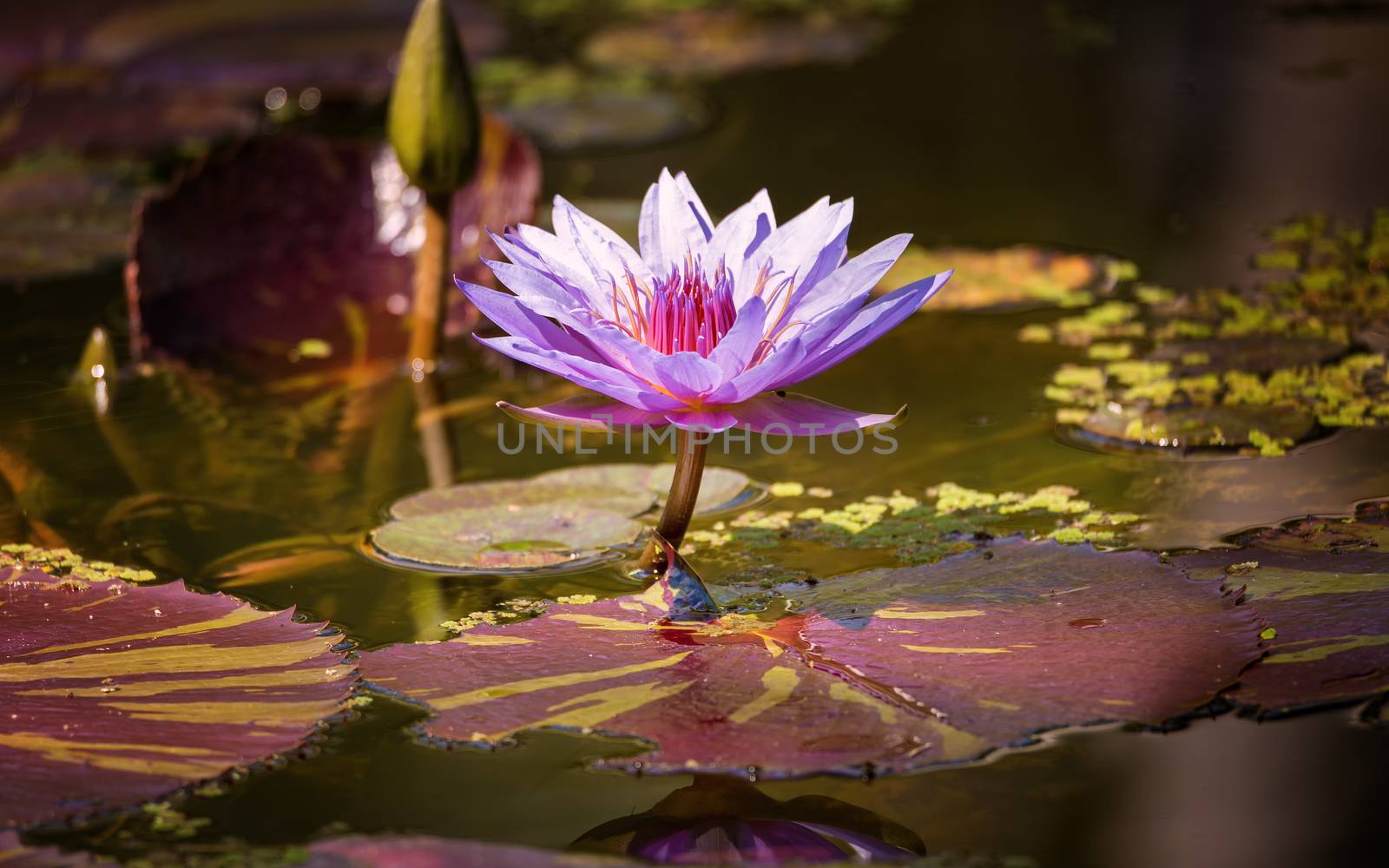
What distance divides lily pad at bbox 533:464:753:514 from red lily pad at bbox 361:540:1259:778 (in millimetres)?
402

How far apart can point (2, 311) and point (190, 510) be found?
1076 mm

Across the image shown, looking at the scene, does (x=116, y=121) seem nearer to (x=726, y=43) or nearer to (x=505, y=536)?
(x=726, y=43)

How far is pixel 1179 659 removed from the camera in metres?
1.44

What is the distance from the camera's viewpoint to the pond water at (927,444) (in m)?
1.35

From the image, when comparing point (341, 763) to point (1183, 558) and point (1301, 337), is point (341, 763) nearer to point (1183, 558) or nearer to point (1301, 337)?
point (1183, 558)

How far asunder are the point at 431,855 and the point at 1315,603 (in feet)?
3.17

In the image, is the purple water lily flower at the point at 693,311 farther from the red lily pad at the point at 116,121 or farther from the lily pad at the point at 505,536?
the red lily pad at the point at 116,121

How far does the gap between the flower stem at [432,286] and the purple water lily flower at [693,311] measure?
0.89m

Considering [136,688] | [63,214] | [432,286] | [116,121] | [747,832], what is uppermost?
[116,121]

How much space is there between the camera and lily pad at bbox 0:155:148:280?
303 cm

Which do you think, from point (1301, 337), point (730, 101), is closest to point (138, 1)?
point (730, 101)

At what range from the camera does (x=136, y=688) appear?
1465 millimetres

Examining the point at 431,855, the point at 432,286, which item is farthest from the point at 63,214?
the point at 431,855

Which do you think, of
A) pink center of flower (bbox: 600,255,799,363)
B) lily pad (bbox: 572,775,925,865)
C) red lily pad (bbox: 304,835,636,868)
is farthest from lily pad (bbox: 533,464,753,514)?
red lily pad (bbox: 304,835,636,868)
